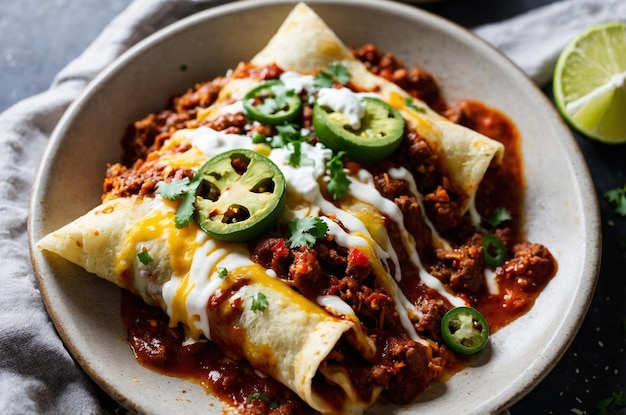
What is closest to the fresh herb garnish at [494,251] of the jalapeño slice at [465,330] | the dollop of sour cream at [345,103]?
the jalapeño slice at [465,330]

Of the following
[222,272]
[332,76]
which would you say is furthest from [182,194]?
[332,76]

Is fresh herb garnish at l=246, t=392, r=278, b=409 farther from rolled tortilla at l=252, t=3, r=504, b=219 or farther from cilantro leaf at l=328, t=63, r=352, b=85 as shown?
cilantro leaf at l=328, t=63, r=352, b=85

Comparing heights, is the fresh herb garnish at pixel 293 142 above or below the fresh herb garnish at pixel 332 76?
below

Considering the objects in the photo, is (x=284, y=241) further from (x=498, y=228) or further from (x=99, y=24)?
(x=99, y=24)

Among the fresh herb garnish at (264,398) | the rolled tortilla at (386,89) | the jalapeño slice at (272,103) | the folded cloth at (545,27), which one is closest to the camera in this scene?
the fresh herb garnish at (264,398)

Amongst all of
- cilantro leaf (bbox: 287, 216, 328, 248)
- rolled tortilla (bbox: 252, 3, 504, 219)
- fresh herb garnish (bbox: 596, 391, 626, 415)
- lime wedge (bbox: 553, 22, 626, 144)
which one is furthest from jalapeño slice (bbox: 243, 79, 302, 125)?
fresh herb garnish (bbox: 596, 391, 626, 415)

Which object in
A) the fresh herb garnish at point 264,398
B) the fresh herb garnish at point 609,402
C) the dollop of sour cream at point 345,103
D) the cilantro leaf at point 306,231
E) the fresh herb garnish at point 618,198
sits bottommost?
the fresh herb garnish at point 609,402

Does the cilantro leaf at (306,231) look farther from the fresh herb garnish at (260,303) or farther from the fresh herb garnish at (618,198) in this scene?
the fresh herb garnish at (618,198)
